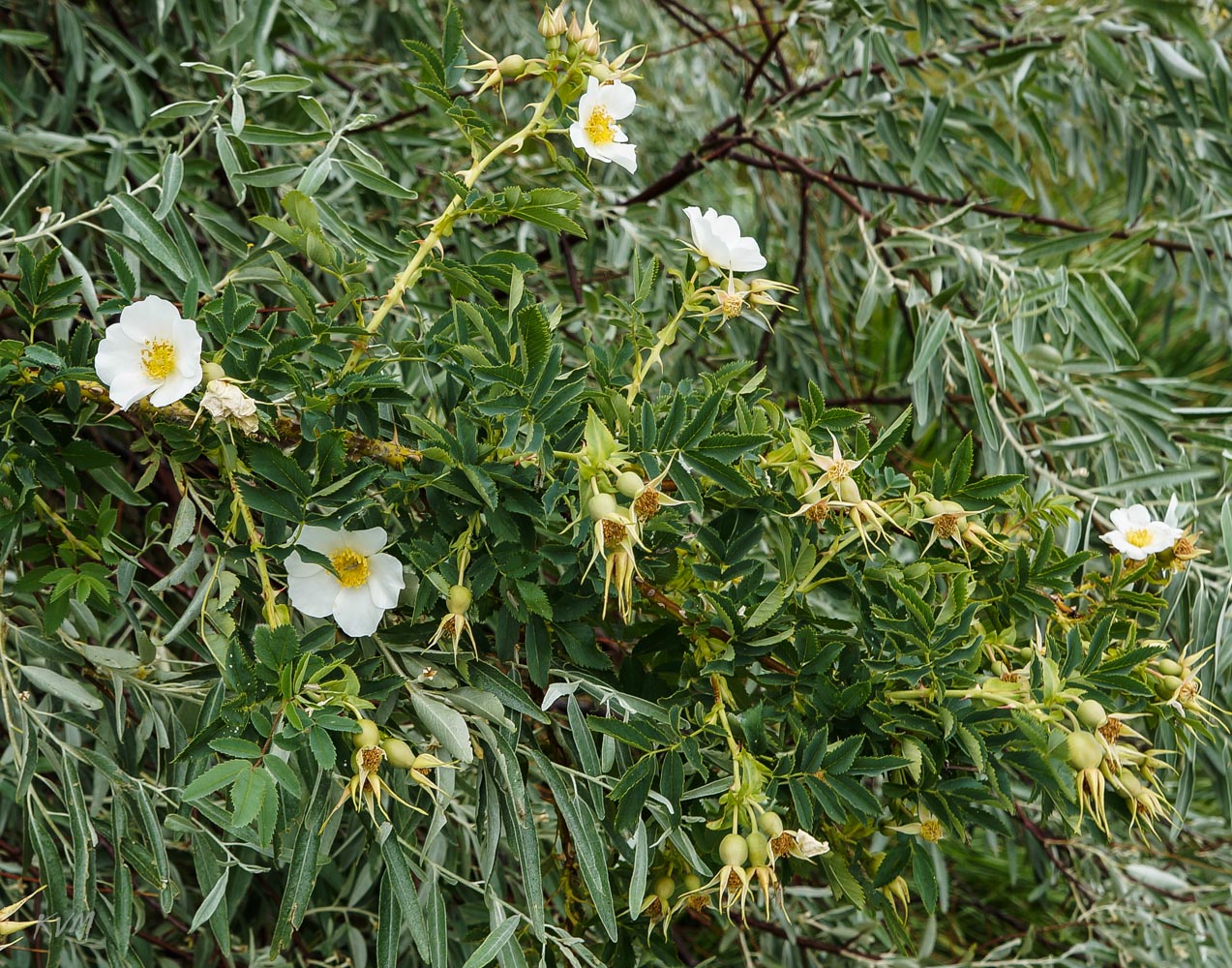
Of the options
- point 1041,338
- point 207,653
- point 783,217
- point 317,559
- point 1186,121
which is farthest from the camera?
point 783,217

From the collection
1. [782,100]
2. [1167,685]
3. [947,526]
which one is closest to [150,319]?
[947,526]

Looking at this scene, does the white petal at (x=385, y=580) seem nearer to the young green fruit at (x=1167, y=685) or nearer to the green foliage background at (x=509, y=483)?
the green foliage background at (x=509, y=483)

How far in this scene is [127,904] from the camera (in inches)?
35.6

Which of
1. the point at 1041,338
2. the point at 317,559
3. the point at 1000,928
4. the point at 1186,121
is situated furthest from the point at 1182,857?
the point at 317,559

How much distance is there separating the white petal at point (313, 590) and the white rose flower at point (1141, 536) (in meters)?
0.65

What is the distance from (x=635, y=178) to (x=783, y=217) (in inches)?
12.7

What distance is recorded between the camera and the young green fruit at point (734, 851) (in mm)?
774

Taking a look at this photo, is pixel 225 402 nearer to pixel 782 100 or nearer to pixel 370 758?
pixel 370 758

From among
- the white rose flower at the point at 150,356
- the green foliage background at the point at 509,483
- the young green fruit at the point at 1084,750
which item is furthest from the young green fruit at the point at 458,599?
the young green fruit at the point at 1084,750

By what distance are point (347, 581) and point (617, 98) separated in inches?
17.1

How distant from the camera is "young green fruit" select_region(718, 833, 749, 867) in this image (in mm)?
774

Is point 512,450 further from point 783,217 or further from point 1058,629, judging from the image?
point 783,217

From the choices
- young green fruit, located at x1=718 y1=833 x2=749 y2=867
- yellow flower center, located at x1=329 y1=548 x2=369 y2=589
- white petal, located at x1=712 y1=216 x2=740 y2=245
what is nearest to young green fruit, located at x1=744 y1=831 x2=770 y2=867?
young green fruit, located at x1=718 y1=833 x2=749 y2=867

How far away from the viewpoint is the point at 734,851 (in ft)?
2.55
